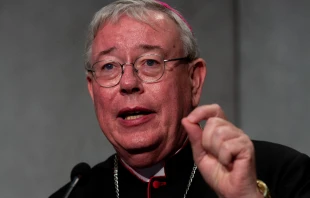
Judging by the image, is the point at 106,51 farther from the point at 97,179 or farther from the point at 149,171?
the point at 97,179

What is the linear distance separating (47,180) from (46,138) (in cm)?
25

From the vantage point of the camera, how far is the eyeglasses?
2252 millimetres

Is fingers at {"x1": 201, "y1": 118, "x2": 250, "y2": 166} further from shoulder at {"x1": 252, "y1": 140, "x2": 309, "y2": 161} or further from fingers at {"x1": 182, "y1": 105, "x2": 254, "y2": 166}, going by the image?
shoulder at {"x1": 252, "y1": 140, "x2": 309, "y2": 161}

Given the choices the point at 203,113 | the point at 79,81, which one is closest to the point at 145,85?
the point at 203,113

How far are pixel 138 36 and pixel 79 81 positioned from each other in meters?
1.18

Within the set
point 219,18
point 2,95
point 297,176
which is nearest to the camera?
point 297,176

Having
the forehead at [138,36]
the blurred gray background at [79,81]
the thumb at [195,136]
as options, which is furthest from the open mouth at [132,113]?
the blurred gray background at [79,81]

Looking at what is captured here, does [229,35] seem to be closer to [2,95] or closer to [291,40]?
[291,40]

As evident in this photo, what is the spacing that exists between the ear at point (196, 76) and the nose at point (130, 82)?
1.03 ft

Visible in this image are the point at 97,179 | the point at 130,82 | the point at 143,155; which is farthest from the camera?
the point at 97,179

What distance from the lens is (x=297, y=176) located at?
226cm

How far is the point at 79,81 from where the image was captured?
3383 mm

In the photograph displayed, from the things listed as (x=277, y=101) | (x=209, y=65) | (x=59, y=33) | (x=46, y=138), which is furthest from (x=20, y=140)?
(x=277, y=101)

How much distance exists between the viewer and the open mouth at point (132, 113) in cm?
222
